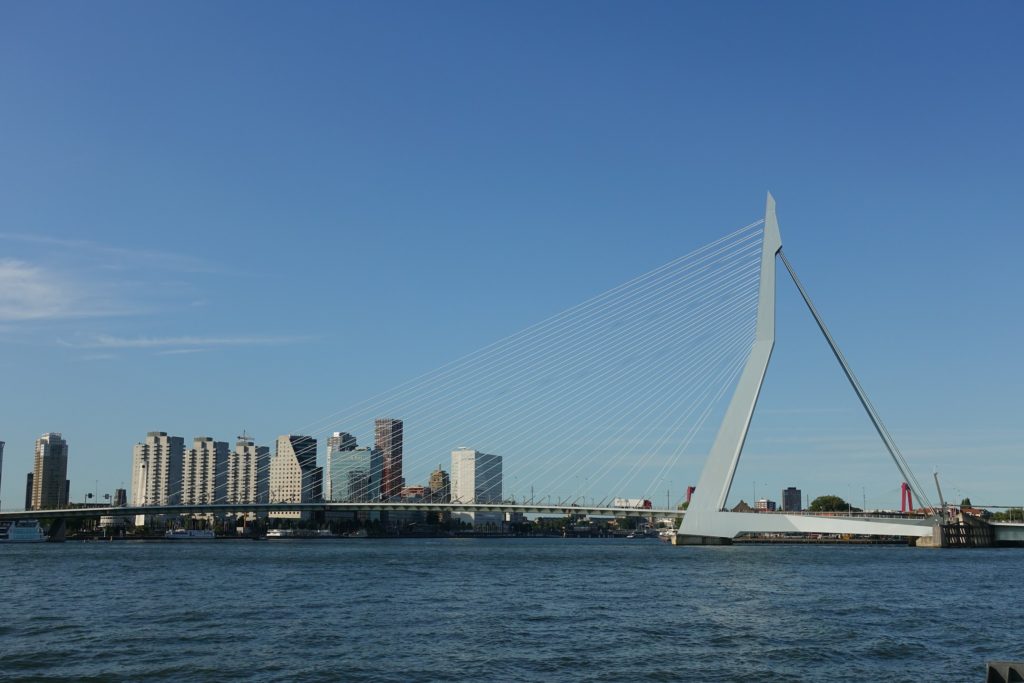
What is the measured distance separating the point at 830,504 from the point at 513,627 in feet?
406

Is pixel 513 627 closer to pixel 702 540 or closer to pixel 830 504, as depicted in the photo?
pixel 702 540

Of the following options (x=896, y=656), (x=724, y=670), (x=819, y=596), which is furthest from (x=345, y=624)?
(x=819, y=596)

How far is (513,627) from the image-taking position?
21.9 metres

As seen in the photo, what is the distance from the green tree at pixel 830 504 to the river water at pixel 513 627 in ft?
325

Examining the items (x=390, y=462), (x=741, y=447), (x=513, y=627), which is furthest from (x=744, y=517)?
(x=390, y=462)

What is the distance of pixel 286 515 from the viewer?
167m

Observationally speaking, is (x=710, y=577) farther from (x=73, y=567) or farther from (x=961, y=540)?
(x=961, y=540)

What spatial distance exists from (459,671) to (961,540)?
64.1m

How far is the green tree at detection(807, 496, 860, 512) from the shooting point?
134 m

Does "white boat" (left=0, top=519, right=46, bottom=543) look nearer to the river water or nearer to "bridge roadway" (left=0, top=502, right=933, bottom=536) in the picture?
"bridge roadway" (left=0, top=502, right=933, bottom=536)

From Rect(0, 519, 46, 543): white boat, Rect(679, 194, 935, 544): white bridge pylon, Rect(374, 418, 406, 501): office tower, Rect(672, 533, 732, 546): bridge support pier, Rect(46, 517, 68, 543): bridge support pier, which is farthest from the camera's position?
Rect(374, 418, 406, 501): office tower

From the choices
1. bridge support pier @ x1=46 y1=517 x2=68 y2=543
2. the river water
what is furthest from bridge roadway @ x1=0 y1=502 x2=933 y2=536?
the river water

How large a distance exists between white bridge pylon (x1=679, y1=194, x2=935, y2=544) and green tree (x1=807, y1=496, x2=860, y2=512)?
253 ft

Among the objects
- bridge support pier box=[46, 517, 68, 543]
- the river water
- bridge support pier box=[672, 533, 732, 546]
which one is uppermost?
the river water
